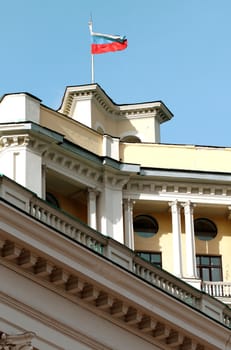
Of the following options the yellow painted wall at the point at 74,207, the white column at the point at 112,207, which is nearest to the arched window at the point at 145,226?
the white column at the point at 112,207

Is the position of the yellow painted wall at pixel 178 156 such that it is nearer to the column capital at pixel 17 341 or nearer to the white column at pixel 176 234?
the white column at pixel 176 234

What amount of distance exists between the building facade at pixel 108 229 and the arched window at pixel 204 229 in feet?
0.17

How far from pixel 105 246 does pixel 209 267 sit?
20.0 meters

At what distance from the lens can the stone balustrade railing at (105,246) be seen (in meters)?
31.6

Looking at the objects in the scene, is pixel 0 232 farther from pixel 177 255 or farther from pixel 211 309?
pixel 177 255

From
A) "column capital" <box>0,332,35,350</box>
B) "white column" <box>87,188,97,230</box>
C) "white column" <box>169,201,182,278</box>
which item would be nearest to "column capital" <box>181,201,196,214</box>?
"white column" <box>169,201,182,278</box>

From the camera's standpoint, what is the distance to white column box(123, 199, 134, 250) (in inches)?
2039

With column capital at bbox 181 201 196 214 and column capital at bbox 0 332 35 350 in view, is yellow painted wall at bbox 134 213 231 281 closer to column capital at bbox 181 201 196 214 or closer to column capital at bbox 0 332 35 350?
column capital at bbox 181 201 196 214

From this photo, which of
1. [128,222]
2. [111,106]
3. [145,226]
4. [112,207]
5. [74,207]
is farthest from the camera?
[111,106]

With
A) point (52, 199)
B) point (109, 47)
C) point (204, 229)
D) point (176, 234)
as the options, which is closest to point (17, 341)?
point (52, 199)

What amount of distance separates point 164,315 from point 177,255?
18.6 m

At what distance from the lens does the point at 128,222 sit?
52.0m

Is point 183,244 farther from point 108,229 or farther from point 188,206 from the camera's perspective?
point 108,229

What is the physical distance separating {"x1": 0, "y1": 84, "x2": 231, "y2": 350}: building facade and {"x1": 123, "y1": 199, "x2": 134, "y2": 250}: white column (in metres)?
0.05
